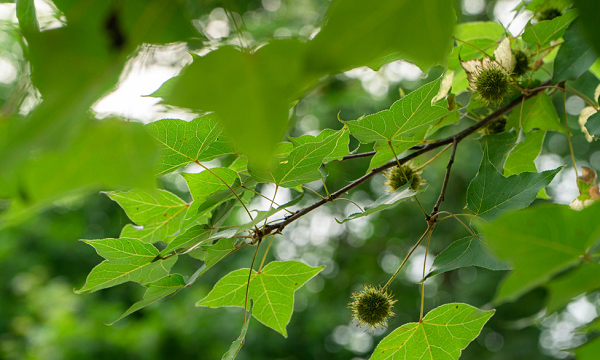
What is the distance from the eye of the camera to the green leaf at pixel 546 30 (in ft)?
2.23

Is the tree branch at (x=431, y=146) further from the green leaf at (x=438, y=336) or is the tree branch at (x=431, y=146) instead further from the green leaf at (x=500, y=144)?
the green leaf at (x=438, y=336)

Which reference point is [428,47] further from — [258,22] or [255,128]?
[258,22]

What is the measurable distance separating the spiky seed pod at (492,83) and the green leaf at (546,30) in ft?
0.24

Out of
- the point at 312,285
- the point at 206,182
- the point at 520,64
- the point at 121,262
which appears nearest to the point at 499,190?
the point at 520,64

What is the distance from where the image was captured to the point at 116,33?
0.19 meters

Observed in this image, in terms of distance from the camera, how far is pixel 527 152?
811 mm

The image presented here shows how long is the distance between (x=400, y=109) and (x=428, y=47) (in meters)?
0.43

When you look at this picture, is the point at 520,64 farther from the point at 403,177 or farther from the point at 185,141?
the point at 185,141

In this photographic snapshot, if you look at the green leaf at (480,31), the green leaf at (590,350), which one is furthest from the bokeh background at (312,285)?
the green leaf at (590,350)

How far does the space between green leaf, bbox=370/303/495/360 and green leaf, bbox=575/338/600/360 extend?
44cm

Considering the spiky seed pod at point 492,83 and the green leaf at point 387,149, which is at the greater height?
the spiky seed pod at point 492,83

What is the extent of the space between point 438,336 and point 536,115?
18.6 inches

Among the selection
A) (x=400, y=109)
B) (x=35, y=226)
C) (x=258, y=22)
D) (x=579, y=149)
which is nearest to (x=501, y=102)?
(x=400, y=109)

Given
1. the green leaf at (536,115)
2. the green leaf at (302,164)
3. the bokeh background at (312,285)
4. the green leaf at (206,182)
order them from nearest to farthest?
the green leaf at (302,164)
the green leaf at (206,182)
the green leaf at (536,115)
the bokeh background at (312,285)
